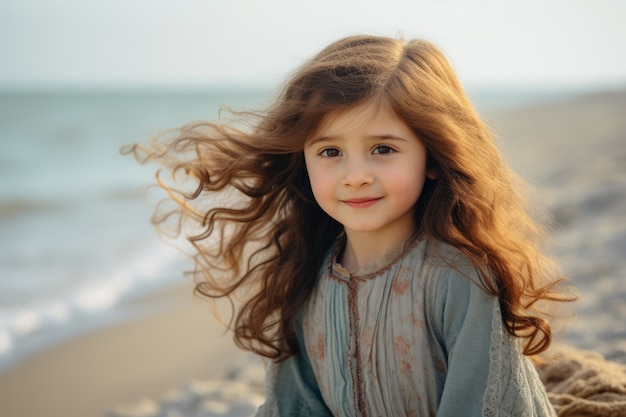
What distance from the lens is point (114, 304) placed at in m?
5.80

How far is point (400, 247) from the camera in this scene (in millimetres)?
2404

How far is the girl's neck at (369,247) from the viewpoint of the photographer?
2424mm

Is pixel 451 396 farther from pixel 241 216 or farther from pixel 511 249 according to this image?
pixel 241 216

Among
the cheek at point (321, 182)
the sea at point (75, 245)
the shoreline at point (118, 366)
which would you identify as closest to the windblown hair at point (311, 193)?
the cheek at point (321, 182)

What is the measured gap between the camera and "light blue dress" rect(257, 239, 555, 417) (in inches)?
84.6

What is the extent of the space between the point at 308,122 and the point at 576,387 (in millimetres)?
1472

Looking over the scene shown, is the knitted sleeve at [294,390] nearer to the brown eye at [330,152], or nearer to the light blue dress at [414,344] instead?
the light blue dress at [414,344]

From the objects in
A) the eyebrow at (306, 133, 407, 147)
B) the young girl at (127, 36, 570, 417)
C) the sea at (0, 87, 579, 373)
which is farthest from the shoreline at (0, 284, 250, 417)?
the eyebrow at (306, 133, 407, 147)

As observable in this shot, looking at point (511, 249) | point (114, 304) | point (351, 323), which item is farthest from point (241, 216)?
point (114, 304)

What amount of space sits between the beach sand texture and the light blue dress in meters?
0.66

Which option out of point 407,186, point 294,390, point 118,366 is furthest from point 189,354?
point 407,186

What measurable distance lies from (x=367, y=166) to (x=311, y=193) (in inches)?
21.0

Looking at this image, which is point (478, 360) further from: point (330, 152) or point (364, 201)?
point (330, 152)

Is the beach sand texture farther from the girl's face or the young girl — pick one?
the girl's face
